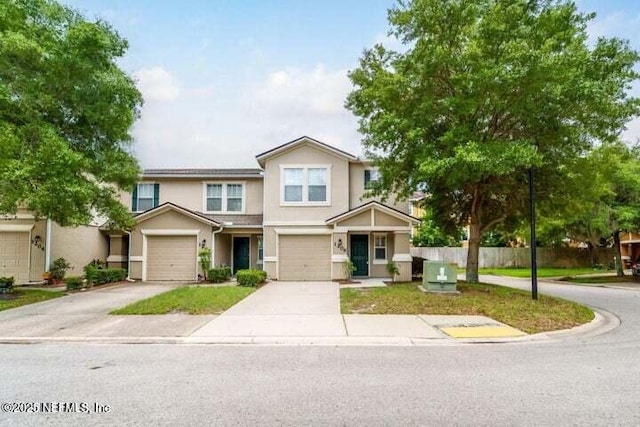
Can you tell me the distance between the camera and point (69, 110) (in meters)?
14.3

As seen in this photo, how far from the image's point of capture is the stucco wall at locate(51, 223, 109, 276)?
19141 mm

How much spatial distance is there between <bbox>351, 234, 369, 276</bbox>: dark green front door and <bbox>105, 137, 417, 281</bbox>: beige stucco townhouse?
5 centimetres

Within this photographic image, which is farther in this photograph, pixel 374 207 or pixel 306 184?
pixel 306 184

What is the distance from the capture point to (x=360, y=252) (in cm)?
2094

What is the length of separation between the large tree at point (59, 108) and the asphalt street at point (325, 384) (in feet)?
20.0

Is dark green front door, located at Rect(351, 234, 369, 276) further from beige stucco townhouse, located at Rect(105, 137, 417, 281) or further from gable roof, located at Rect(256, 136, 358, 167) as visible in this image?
gable roof, located at Rect(256, 136, 358, 167)

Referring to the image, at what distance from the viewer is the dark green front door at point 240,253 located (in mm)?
22312

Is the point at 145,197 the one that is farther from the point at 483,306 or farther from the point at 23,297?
the point at 483,306

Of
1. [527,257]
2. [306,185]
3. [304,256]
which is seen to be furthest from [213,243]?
[527,257]

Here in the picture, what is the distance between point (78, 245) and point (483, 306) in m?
18.5

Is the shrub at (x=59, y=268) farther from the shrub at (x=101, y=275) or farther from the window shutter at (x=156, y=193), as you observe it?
the window shutter at (x=156, y=193)

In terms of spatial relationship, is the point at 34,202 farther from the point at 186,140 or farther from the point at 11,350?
the point at 186,140

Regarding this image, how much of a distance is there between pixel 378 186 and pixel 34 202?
11.4 m

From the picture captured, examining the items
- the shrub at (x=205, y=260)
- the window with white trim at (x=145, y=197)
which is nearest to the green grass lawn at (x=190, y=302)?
the shrub at (x=205, y=260)
